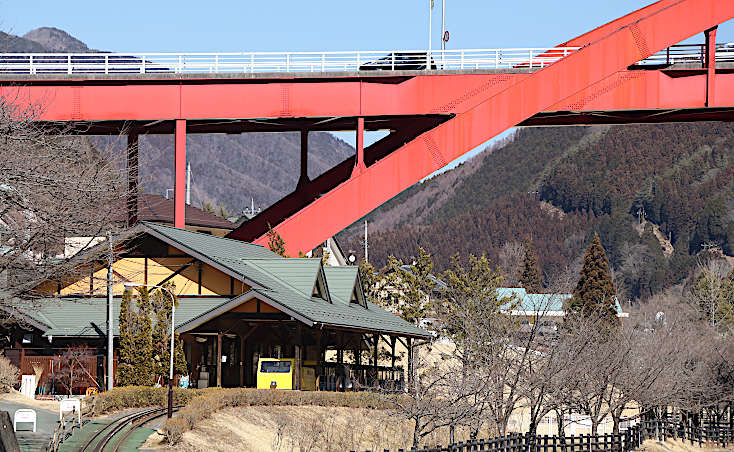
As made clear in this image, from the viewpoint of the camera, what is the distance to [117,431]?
27.7 m

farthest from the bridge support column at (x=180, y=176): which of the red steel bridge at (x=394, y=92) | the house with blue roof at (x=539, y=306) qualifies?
the house with blue roof at (x=539, y=306)

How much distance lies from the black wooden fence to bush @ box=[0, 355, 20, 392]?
14175 mm

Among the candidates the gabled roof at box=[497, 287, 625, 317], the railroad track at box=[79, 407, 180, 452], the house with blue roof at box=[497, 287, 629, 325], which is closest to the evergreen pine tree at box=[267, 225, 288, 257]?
the house with blue roof at box=[497, 287, 629, 325]

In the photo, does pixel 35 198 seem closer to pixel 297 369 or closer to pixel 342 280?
pixel 297 369

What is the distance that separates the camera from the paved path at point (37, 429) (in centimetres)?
2466

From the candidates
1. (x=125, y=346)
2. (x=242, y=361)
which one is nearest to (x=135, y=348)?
(x=125, y=346)

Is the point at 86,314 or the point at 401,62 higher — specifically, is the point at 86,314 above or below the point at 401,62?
below

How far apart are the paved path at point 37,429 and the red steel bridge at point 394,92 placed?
19.1 meters

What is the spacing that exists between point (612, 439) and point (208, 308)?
48.7 feet

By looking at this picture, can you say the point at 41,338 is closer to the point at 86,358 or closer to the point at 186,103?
the point at 86,358

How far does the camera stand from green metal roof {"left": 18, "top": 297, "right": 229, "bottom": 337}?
131 feet

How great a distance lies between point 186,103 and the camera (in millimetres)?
50906

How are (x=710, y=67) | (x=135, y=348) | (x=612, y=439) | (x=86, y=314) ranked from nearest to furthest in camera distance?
(x=612, y=439) < (x=135, y=348) < (x=86, y=314) < (x=710, y=67)

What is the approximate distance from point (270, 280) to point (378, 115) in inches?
492
